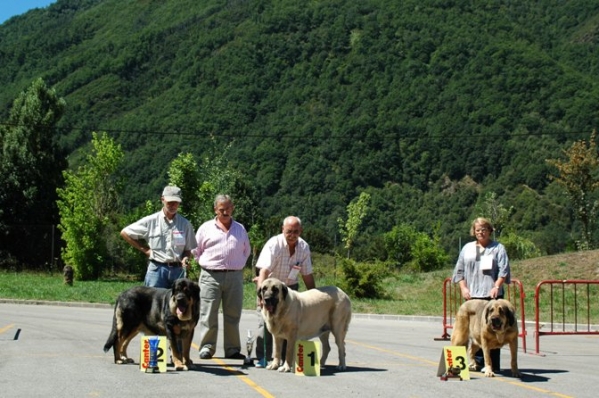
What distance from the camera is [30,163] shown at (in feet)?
199

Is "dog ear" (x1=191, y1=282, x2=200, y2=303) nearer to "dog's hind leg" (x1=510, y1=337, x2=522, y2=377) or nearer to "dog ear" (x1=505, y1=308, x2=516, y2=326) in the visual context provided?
"dog ear" (x1=505, y1=308, x2=516, y2=326)

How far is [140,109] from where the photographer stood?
146250mm

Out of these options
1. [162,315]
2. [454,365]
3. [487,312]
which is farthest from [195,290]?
[487,312]

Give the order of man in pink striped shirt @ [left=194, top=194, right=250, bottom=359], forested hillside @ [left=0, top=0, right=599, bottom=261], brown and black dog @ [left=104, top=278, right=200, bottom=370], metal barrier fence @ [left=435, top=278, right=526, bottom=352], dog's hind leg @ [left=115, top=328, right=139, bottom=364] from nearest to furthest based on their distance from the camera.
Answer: brown and black dog @ [left=104, top=278, right=200, bottom=370] < dog's hind leg @ [left=115, top=328, right=139, bottom=364] < man in pink striped shirt @ [left=194, top=194, right=250, bottom=359] < metal barrier fence @ [left=435, top=278, right=526, bottom=352] < forested hillside @ [left=0, top=0, right=599, bottom=261]

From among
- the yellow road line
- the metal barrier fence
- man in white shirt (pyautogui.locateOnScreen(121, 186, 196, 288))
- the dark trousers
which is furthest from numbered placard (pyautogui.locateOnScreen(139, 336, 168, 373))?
the metal barrier fence

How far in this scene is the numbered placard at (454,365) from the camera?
11711mm

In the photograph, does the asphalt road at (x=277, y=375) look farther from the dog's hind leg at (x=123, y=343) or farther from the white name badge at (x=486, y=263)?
the white name badge at (x=486, y=263)

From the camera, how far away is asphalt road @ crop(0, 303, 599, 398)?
34.3 ft

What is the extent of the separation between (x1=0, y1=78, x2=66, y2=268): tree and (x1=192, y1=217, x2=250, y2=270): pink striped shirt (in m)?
45.0

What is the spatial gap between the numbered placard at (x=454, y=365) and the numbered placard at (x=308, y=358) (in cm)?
155

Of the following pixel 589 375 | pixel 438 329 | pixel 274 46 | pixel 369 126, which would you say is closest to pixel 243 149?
pixel 369 126

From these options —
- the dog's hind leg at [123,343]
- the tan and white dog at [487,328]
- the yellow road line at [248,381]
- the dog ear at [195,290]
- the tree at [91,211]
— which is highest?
the tree at [91,211]

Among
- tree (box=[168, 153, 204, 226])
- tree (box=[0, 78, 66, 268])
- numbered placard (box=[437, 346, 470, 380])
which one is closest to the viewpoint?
numbered placard (box=[437, 346, 470, 380])

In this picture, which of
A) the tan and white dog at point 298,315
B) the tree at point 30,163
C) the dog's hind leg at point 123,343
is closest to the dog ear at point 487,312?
the tan and white dog at point 298,315
